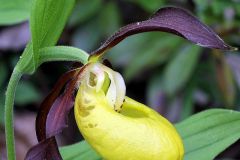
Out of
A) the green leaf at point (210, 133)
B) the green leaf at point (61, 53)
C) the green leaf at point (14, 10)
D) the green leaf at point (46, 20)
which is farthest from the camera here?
the green leaf at point (14, 10)

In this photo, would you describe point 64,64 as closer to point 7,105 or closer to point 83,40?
point 83,40

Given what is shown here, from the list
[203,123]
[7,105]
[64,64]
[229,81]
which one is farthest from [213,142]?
[64,64]

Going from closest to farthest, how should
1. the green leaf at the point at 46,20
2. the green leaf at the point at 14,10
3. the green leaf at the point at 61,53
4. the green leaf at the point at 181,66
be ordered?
the green leaf at the point at 46,20
the green leaf at the point at 61,53
the green leaf at the point at 14,10
the green leaf at the point at 181,66

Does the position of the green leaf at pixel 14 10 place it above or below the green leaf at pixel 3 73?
above

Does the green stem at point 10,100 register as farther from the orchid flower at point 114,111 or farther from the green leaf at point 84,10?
the green leaf at point 84,10

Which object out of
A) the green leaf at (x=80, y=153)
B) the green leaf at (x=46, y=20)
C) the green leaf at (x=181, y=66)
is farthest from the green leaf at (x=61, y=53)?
the green leaf at (x=181, y=66)

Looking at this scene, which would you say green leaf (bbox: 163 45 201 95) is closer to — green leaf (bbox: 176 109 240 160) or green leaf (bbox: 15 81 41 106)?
green leaf (bbox: 15 81 41 106)

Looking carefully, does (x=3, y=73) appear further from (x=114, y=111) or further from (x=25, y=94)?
(x=114, y=111)
